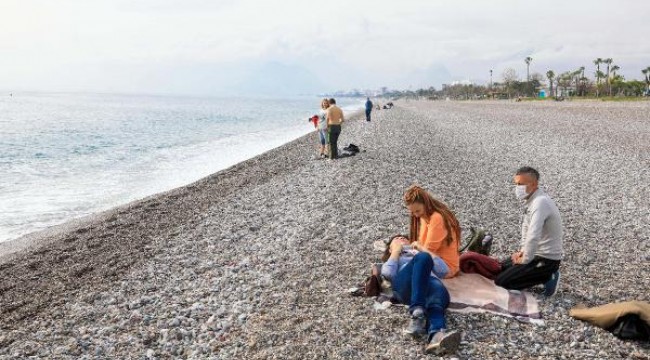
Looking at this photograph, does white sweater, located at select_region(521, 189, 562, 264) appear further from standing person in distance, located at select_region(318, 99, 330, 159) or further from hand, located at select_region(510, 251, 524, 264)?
standing person in distance, located at select_region(318, 99, 330, 159)

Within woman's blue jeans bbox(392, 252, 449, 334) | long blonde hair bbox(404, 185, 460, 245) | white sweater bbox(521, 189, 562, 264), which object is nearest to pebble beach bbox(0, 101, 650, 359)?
woman's blue jeans bbox(392, 252, 449, 334)

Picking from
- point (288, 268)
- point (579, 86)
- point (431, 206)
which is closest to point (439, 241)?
point (431, 206)

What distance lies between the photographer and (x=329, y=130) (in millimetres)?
20156

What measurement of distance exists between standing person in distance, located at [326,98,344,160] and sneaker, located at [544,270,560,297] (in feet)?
43.5

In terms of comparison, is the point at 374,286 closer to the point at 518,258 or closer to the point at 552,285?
the point at 518,258

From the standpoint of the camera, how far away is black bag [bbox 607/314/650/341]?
5668 mm

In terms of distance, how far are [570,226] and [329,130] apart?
422 inches

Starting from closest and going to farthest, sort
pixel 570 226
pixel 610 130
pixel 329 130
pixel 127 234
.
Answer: pixel 570 226, pixel 127 234, pixel 329 130, pixel 610 130

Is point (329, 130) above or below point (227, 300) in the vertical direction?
above

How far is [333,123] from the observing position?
1964 centimetres

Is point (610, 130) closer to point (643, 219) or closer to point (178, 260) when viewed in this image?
point (643, 219)

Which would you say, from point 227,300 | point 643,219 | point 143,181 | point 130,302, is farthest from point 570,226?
point 143,181

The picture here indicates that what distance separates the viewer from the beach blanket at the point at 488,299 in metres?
6.29

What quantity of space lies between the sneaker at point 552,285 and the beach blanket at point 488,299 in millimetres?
268
